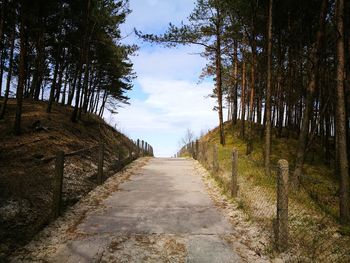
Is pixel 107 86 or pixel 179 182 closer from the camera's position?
pixel 179 182

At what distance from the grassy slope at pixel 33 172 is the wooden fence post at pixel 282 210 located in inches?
173

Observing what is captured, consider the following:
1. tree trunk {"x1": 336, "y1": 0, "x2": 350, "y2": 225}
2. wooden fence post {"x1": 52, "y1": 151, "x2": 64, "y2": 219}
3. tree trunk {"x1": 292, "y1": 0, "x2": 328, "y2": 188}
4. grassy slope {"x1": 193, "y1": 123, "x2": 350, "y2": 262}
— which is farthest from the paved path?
tree trunk {"x1": 292, "y1": 0, "x2": 328, "y2": 188}

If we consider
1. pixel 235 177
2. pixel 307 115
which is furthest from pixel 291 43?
pixel 235 177

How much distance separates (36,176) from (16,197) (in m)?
1.68

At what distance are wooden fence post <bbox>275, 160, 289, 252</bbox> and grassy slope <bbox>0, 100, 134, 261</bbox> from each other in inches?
173

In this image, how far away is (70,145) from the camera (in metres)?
14.7

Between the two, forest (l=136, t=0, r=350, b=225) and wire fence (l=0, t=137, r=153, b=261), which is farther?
forest (l=136, t=0, r=350, b=225)

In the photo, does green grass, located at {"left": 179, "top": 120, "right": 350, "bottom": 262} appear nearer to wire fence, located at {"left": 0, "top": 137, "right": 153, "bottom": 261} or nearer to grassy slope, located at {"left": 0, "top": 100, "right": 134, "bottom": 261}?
wire fence, located at {"left": 0, "top": 137, "right": 153, "bottom": 261}

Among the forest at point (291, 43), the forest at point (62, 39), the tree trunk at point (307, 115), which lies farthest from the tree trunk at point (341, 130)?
the forest at point (62, 39)

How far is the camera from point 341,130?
281 inches

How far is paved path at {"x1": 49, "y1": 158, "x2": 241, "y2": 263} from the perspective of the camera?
5289 mm

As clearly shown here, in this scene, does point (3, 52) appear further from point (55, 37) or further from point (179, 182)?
point (179, 182)

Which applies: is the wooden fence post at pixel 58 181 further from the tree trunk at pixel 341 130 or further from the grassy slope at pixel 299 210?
the tree trunk at pixel 341 130

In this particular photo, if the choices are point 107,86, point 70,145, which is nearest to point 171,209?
point 70,145
